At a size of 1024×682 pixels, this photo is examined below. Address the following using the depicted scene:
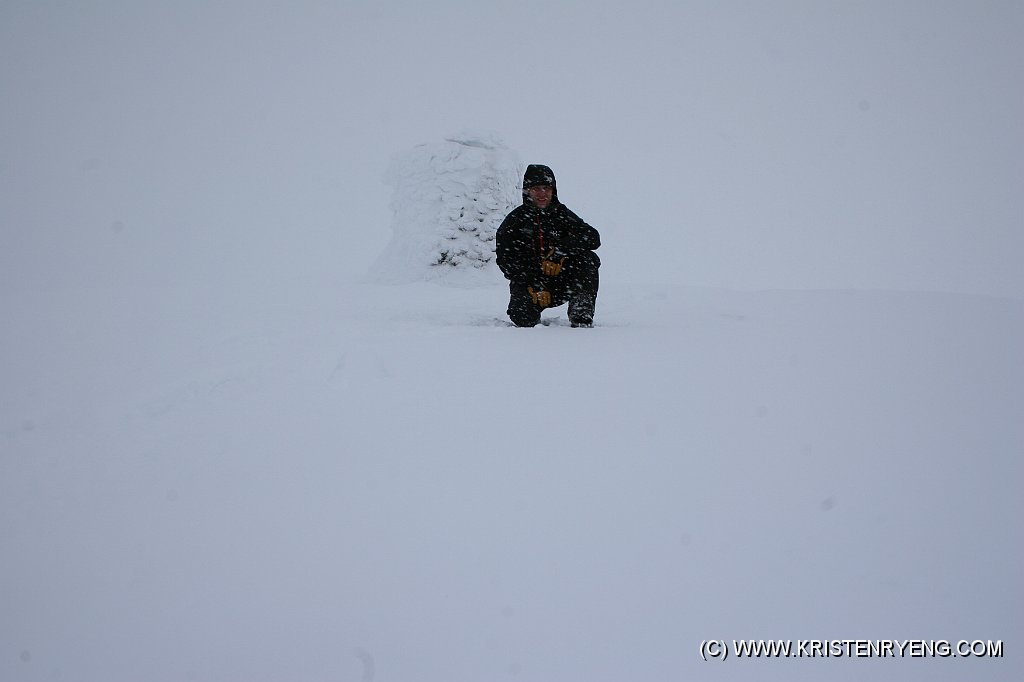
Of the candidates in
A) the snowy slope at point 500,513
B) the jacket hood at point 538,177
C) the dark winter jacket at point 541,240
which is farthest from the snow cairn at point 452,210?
the snowy slope at point 500,513

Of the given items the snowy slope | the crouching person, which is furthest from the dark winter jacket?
the snowy slope

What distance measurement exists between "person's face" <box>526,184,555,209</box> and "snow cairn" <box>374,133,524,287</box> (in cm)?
434

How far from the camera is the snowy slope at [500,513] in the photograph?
47.0 inches

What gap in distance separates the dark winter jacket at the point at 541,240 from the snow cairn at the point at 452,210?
168 inches

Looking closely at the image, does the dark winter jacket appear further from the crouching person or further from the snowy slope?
the snowy slope

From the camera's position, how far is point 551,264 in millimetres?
4543

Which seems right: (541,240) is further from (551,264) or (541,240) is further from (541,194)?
(541,194)

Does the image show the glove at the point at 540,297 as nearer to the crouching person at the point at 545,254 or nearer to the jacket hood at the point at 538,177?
the crouching person at the point at 545,254

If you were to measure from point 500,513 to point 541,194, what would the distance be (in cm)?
347

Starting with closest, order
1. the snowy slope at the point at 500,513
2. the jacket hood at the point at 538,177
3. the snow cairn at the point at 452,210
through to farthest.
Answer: the snowy slope at the point at 500,513 < the jacket hood at the point at 538,177 < the snow cairn at the point at 452,210

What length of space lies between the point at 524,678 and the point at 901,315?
4590 millimetres

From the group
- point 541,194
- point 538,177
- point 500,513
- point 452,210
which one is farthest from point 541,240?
point 452,210

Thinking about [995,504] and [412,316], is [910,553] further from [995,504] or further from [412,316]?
[412,316]

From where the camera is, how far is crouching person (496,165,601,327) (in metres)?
4.54
